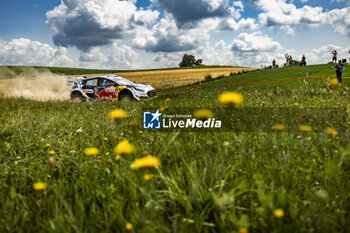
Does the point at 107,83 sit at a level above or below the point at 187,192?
above

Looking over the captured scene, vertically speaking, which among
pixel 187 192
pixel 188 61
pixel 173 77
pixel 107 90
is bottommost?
pixel 187 192

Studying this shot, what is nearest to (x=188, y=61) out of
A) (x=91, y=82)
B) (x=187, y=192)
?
(x=91, y=82)

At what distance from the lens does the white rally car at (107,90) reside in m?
13.7

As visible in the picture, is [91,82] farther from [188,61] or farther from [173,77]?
[188,61]

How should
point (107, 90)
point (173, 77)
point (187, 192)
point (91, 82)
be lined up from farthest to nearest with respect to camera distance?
point (173, 77) → point (91, 82) → point (107, 90) → point (187, 192)

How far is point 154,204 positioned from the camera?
5.99 feet

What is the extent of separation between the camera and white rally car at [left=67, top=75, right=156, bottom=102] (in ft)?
45.0

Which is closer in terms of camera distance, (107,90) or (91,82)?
(107,90)

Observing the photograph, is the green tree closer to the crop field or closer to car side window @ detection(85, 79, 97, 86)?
car side window @ detection(85, 79, 97, 86)

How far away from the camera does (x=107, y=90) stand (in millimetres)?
14094

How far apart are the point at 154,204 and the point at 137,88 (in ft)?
40.7

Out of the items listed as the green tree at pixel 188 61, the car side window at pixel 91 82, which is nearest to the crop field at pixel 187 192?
the car side window at pixel 91 82

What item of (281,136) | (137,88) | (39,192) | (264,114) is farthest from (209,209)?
(137,88)

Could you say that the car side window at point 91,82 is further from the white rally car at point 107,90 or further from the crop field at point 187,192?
the crop field at point 187,192
